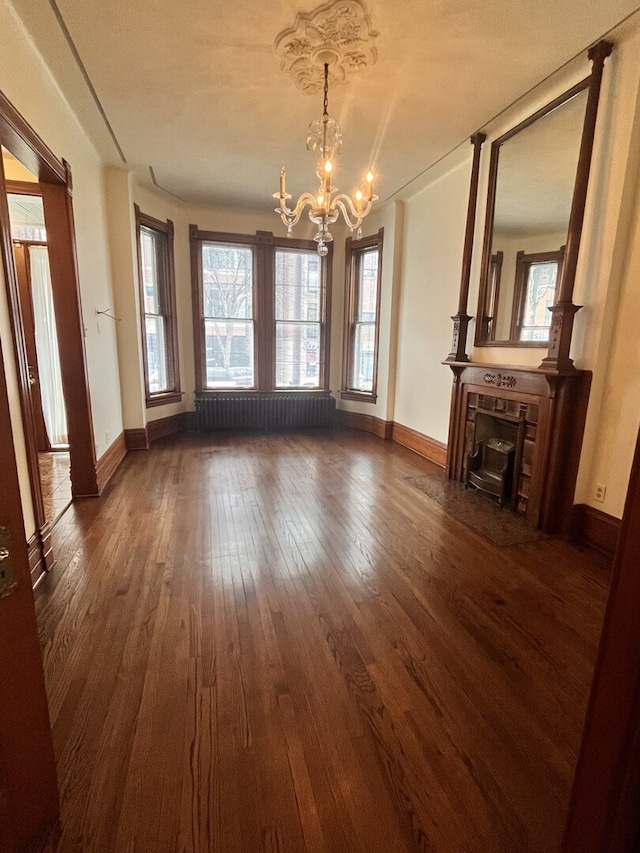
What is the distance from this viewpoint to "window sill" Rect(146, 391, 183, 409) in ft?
17.3

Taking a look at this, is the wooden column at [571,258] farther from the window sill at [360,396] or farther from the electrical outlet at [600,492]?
the window sill at [360,396]

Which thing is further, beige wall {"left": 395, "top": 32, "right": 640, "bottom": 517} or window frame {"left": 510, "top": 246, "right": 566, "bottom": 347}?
window frame {"left": 510, "top": 246, "right": 566, "bottom": 347}

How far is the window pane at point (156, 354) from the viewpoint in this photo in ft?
17.4

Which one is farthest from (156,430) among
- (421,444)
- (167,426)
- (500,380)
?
(500,380)

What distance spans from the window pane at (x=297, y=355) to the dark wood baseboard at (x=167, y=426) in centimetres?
151

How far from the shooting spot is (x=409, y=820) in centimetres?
117

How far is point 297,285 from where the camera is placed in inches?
240

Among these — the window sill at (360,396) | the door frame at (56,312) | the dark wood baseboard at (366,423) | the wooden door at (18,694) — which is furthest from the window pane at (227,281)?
the wooden door at (18,694)

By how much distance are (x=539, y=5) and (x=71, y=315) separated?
11.7 feet

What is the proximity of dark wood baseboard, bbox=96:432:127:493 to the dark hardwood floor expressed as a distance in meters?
0.59

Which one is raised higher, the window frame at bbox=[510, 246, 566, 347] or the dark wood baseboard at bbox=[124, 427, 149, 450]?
the window frame at bbox=[510, 246, 566, 347]

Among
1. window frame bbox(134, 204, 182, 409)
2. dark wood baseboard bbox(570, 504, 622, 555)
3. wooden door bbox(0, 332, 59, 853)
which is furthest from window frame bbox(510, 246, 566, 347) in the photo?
window frame bbox(134, 204, 182, 409)

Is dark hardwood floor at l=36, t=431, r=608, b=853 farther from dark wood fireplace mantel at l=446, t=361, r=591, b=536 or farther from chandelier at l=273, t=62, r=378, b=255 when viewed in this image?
chandelier at l=273, t=62, r=378, b=255

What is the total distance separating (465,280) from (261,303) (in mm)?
3111
